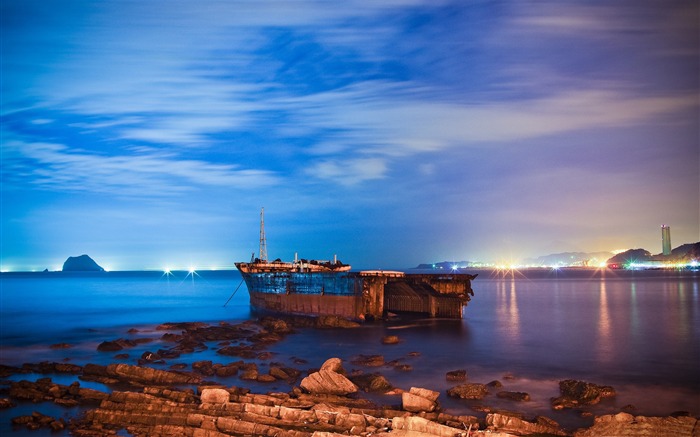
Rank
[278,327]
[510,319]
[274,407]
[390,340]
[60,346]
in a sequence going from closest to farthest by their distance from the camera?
[274,407] < [390,340] < [60,346] < [278,327] < [510,319]

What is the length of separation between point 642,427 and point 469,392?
827cm

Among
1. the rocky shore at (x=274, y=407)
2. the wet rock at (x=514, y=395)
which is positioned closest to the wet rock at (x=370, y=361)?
the rocky shore at (x=274, y=407)

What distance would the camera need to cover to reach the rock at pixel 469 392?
75.4 ft

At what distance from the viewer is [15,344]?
43281 mm

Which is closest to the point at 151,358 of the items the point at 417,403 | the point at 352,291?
the point at 417,403

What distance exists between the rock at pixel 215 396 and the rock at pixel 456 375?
1266cm

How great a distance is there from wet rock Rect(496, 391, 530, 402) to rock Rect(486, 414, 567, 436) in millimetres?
5228

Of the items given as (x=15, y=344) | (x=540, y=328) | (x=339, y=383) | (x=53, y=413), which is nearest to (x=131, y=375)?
(x=53, y=413)

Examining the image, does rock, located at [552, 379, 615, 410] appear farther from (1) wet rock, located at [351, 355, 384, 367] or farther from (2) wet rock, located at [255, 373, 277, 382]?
(2) wet rock, located at [255, 373, 277, 382]

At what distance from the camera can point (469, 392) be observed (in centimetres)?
2309

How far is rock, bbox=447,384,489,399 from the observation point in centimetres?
2298

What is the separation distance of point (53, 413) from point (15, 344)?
88.9ft

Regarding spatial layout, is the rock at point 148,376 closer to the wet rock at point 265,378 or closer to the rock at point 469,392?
the wet rock at point 265,378

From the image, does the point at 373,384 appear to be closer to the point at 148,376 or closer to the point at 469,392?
the point at 469,392
